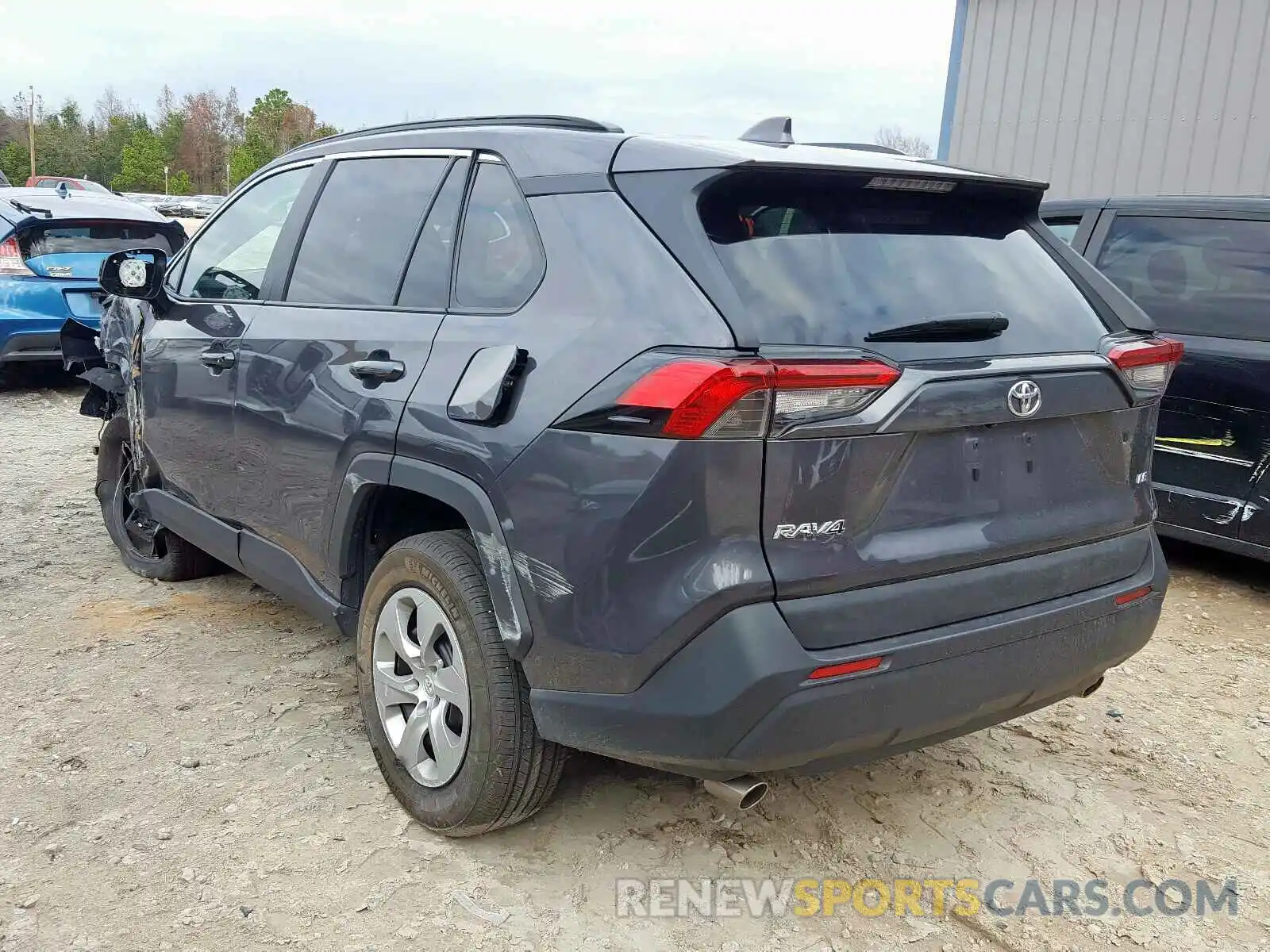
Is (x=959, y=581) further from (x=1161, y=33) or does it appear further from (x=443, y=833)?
(x=1161, y=33)

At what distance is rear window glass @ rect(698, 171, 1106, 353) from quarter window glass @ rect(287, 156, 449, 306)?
1107 mm

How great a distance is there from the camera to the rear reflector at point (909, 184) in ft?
8.15

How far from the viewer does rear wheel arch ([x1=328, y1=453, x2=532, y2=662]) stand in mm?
2475

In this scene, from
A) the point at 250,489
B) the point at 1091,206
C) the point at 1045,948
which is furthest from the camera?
the point at 1091,206

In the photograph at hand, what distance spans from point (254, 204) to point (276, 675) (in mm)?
1725

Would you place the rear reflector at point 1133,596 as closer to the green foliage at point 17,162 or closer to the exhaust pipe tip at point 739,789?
the exhaust pipe tip at point 739,789

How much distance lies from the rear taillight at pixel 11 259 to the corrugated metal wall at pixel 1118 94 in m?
9.07

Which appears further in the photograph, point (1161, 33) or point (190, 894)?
point (1161, 33)

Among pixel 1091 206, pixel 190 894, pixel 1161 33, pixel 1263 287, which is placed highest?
pixel 1161 33

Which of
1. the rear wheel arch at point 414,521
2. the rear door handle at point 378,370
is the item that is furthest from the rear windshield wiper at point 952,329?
the rear door handle at point 378,370

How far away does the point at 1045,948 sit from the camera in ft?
8.21

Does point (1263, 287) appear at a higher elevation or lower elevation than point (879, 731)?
higher

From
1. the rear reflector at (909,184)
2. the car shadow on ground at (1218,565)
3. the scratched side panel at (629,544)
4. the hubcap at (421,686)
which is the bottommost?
the car shadow on ground at (1218,565)

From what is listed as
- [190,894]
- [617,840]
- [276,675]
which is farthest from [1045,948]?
[276,675]
